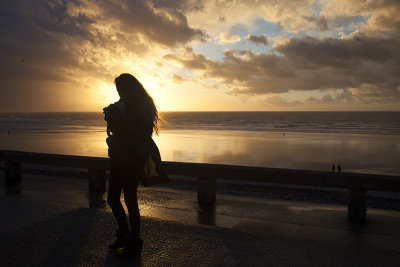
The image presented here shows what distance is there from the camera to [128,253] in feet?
10.2

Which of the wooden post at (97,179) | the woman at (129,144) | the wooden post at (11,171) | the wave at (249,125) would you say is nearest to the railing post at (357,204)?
the woman at (129,144)

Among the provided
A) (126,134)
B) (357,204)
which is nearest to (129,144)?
(126,134)

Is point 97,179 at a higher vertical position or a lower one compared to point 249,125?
lower

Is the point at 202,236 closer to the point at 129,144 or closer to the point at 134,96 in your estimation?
the point at 129,144

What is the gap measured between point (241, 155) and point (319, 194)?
36.5ft

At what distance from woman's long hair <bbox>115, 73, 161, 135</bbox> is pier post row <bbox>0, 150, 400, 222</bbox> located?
236 centimetres

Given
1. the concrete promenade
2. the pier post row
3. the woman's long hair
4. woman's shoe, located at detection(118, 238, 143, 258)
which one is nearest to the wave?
the pier post row

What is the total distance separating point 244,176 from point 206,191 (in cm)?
78

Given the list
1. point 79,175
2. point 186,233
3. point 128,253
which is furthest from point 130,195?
point 79,175

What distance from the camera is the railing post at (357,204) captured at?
A: 4570mm

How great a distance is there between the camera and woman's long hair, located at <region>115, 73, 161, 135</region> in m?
3.21

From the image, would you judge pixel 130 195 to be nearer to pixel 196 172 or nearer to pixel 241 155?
pixel 196 172

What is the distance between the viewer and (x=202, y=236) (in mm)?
3660

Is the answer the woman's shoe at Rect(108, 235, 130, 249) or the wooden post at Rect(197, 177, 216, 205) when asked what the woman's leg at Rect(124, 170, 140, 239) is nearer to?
the woman's shoe at Rect(108, 235, 130, 249)
